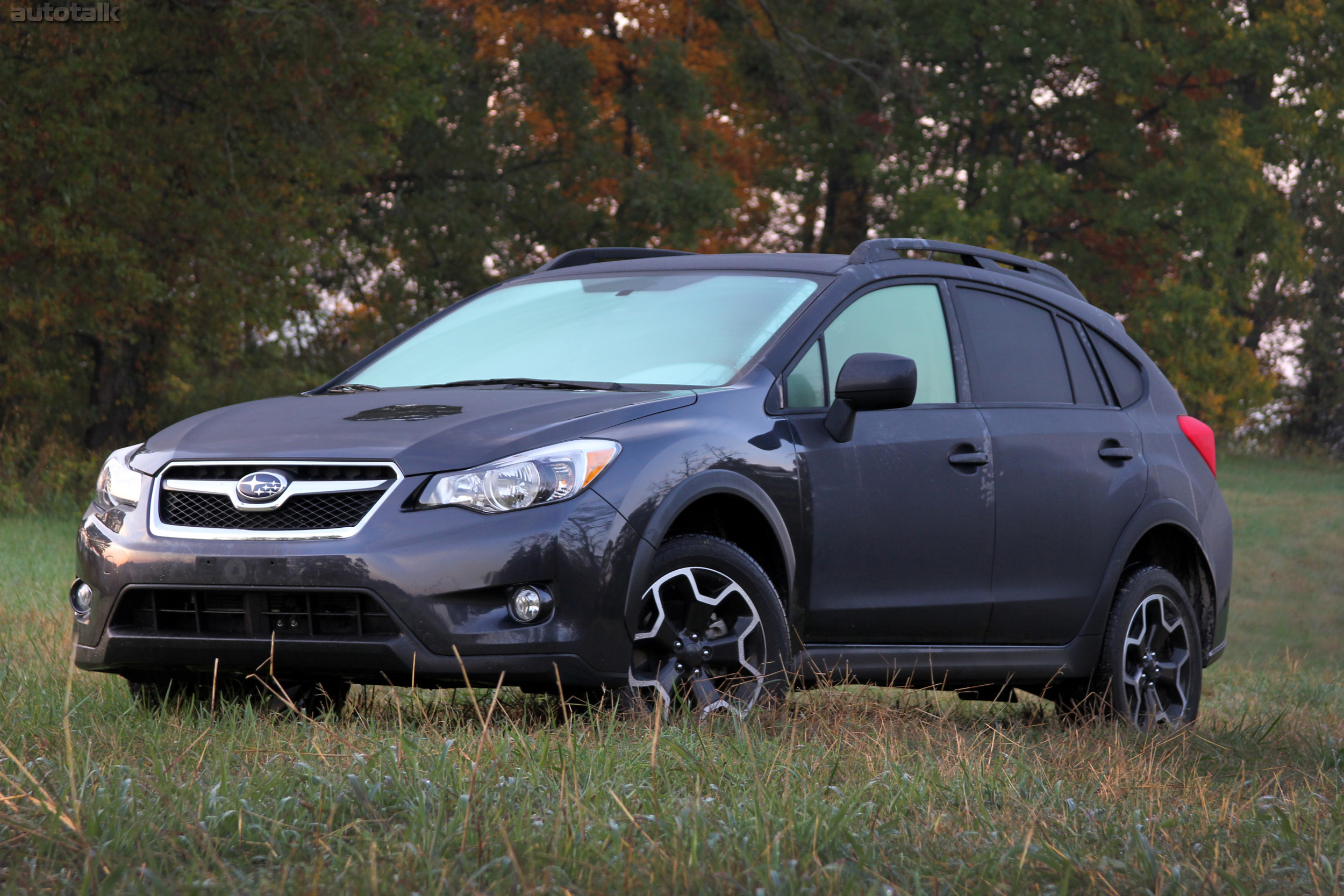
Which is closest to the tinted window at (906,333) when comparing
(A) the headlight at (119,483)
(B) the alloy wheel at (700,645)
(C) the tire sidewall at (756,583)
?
(C) the tire sidewall at (756,583)

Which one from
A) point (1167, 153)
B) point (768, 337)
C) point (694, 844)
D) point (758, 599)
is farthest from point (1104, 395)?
point (1167, 153)

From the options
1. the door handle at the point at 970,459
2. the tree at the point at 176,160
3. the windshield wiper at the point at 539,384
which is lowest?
the door handle at the point at 970,459

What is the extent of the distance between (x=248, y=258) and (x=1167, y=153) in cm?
2105

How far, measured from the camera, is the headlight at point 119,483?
4695 mm

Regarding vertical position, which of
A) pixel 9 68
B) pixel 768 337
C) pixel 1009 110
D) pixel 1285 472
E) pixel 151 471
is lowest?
pixel 1285 472

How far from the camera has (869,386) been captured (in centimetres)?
501

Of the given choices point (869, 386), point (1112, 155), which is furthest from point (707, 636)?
point (1112, 155)

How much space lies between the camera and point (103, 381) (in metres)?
21.2

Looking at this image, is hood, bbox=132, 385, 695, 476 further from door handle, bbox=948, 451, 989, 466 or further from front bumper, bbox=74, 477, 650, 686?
door handle, bbox=948, 451, 989, 466

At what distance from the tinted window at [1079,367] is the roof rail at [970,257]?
0.16 m

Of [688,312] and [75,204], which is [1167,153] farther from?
[688,312]

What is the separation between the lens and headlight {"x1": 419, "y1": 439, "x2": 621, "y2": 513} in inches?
167

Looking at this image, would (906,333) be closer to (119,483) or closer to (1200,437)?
(1200,437)

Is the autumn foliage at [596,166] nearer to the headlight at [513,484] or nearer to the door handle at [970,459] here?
the door handle at [970,459]
